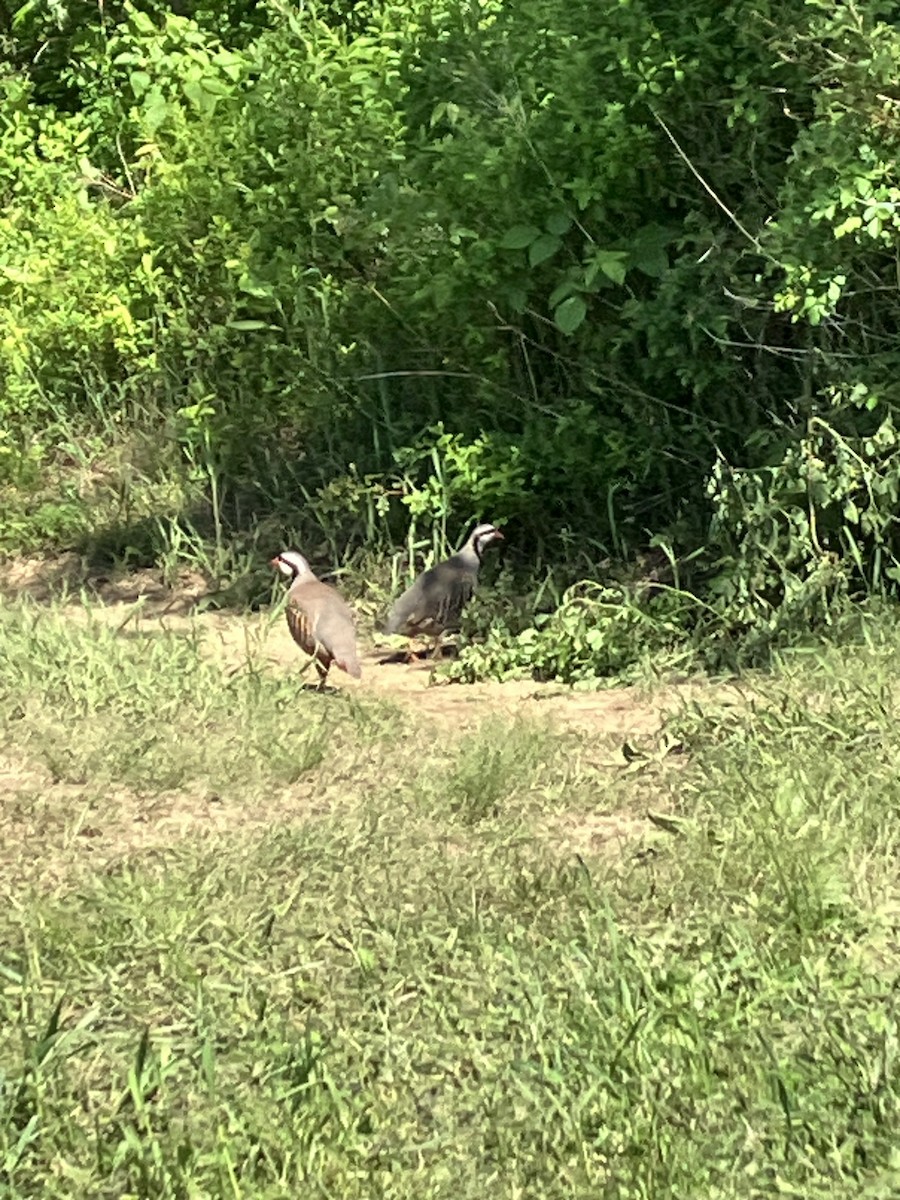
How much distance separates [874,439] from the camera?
6.52 meters

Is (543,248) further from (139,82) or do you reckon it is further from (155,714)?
(139,82)

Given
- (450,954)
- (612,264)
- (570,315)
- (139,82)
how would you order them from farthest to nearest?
(139,82)
(570,315)
(612,264)
(450,954)

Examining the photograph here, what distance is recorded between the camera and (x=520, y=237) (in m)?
7.40

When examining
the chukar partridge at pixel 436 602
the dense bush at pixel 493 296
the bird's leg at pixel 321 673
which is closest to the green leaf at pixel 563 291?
the dense bush at pixel 493 296

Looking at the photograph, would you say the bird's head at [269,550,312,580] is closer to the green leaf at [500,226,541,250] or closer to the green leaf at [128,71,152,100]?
the green leaf at [500,226,541,250]

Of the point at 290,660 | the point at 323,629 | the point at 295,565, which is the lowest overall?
the point at 290,660

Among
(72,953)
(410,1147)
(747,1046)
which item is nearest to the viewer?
(410,1147)

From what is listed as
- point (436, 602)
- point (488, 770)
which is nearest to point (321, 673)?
point (436, 602)

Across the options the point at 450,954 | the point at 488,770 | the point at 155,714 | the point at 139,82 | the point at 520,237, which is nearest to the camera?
A: the point at 450,954

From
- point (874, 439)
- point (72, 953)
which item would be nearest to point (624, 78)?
point (874, 439)

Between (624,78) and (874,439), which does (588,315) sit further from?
(874,439)

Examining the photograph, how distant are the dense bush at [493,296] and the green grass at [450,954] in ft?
4.64

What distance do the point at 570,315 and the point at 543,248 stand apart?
0.31 m

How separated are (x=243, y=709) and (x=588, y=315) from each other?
267 cm
